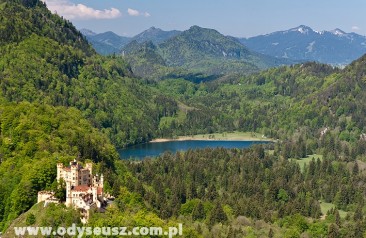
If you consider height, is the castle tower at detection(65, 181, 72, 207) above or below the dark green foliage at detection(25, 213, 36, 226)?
above

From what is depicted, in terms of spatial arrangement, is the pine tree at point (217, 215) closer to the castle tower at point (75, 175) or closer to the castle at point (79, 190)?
the castle at point (79, 190)

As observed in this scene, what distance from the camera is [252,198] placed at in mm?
167000

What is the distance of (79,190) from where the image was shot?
320 feet

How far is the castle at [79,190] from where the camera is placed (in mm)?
96812

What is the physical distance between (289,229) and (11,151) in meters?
67.3

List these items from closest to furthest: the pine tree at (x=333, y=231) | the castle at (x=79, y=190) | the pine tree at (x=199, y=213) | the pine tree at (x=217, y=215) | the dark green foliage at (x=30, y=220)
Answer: the castle at (x=79, y=190), the dark green foliage at (x=30, y=220), the pine tree at (x=333, y=231), the pine tree at (x=217, y=215), the pine tree at (x=199, y=213)

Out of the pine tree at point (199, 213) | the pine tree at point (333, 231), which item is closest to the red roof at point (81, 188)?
the pine tree at point (199, 213)

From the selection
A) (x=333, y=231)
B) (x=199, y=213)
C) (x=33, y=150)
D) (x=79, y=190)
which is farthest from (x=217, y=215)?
(x=79, y=190)

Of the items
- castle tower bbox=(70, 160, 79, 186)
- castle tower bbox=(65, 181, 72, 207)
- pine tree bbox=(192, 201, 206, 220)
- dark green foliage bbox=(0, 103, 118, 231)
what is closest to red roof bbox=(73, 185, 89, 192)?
castle tower bbox=(65, 181, 72, 207)

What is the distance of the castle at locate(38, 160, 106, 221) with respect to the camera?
3812 inches

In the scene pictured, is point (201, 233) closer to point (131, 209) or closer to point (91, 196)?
point (131, 209)

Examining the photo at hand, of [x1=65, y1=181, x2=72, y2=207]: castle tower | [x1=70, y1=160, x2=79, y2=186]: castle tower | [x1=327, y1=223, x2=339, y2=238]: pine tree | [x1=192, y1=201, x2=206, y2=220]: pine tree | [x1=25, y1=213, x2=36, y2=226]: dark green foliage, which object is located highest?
[x1=70, y1=160, x2=79, y2=186]: castle tower

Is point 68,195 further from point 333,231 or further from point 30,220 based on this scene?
point 333,231

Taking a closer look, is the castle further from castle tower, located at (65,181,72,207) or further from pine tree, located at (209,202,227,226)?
pine tree, located at (209,202,227,226)
